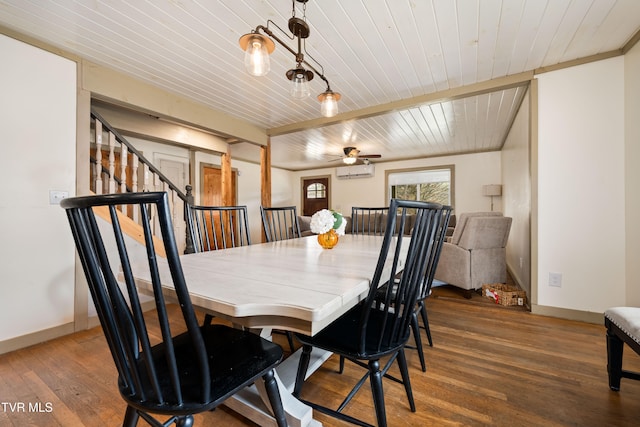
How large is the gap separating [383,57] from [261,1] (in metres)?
1.05

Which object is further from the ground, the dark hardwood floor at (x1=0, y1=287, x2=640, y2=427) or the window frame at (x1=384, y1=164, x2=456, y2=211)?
the window frame at (x1=384, y1=164, x2=456, y2=211)

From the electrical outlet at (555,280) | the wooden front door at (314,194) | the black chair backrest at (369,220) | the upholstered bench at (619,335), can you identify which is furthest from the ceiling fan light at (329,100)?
the wooden front door at (314,194)

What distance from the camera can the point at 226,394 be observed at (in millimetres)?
736

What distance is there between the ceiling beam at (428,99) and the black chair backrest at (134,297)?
3023 mm

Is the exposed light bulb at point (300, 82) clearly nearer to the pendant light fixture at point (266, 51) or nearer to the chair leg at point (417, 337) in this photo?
the pendant light fixture at point (266, 51)

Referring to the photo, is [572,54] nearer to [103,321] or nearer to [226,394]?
[226,394]

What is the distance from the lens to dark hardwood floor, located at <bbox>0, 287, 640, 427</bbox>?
1.22 m

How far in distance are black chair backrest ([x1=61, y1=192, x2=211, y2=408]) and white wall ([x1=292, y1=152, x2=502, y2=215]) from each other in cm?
624

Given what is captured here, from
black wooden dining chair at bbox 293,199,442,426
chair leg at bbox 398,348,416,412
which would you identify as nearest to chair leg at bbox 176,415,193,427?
black wooden dining chair at bbox 293,199,442,426

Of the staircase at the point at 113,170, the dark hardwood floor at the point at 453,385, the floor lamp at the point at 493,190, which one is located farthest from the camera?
the floor lamp at the point at 493,190

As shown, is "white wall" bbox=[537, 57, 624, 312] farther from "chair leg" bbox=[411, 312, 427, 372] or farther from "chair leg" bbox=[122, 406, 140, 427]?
"chair leg" bbox=[122, 406, 140, 427]

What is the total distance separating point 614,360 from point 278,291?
69.3 inches

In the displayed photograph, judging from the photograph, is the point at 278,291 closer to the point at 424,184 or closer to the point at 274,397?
the point at 274,397

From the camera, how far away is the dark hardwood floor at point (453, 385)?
1218mm
